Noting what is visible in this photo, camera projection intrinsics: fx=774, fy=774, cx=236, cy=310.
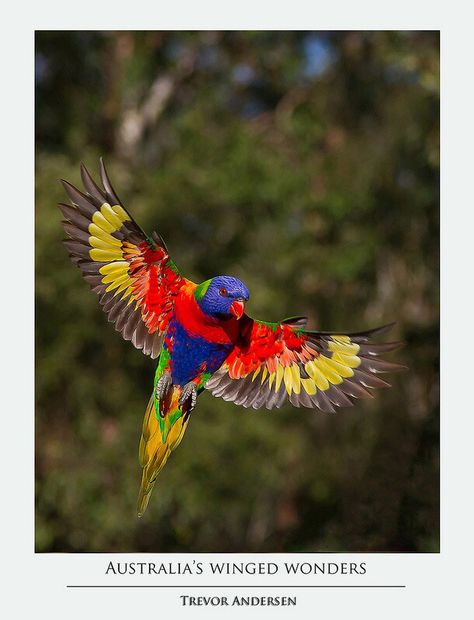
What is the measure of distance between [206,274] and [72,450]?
5.31ft

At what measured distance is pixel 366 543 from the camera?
5.69 metres

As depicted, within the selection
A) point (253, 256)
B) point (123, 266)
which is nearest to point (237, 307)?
point (123, 266)

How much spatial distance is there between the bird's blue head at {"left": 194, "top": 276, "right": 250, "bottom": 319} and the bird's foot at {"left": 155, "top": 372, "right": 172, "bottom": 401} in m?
0.17

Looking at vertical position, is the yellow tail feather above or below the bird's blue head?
below

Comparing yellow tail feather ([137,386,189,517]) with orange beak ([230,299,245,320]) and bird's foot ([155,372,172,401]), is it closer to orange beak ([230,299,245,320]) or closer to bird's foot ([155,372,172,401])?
bird's foot ([155,372,172,401])

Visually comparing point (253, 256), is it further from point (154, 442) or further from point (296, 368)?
point (154, 442)

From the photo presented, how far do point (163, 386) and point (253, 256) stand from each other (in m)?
4.75

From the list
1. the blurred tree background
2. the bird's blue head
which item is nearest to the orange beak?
the bird's blue head

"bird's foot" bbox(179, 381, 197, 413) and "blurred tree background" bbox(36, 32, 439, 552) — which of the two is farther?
"blurred tree background" bbox(36, 32, 439, 552)

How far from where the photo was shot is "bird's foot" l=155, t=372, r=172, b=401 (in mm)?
1538

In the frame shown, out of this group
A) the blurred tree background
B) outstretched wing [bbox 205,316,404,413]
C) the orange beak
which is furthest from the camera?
the blurred tree background

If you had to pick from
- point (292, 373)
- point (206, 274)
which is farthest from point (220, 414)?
point (292, 373)

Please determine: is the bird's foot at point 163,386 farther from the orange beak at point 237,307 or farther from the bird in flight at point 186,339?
Answer: the orange beak at point 237,307

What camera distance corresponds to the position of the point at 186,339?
1.59 metres
